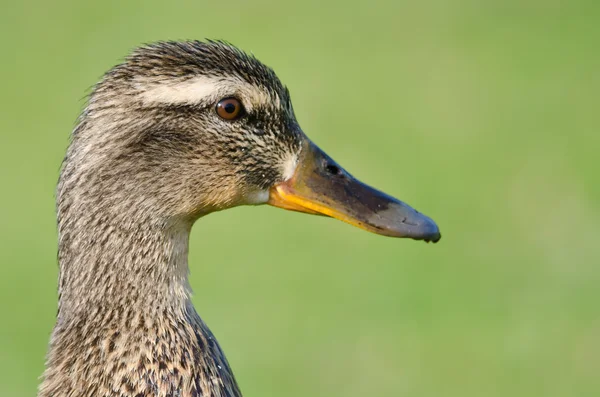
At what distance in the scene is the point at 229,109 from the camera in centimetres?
279

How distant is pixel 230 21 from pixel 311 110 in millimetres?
1700

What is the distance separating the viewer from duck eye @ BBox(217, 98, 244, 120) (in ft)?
9.11

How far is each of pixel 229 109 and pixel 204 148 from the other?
12cm

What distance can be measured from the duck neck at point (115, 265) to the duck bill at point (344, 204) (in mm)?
343

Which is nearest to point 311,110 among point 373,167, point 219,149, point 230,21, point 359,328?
point 373,167

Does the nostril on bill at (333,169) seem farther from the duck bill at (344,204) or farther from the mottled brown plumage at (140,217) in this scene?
the mottled brown plumage at (140,217)

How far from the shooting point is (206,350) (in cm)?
285

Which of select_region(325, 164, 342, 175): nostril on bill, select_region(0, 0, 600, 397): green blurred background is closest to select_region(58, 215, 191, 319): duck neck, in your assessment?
select_region(325, 164, 342, 175): nostril on bill

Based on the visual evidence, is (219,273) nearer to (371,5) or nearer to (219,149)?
(219,149)

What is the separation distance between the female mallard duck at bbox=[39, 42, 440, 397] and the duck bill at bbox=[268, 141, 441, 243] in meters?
0.10

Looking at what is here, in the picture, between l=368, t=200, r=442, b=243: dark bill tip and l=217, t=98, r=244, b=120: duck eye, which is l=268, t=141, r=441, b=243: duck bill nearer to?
l=368, t=200, r=442, b=243: dark bill tip

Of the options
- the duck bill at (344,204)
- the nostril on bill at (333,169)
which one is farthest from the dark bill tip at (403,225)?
the nostril on bill at (333,169)

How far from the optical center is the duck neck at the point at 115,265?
2.72 metres

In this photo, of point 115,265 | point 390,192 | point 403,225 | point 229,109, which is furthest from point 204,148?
point 390,192
